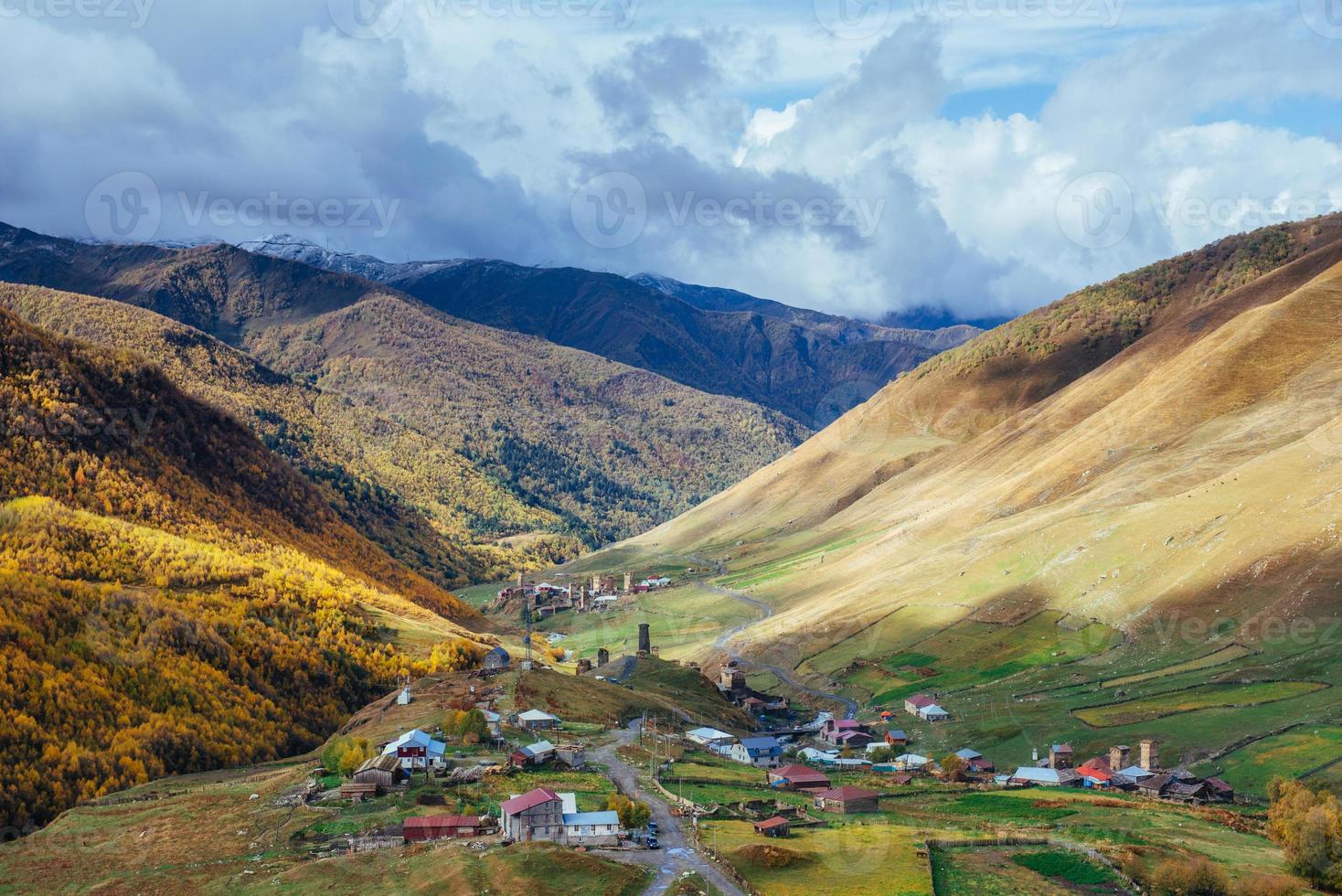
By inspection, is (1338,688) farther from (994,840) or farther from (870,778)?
(994,840)

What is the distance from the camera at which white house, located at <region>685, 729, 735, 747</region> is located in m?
111

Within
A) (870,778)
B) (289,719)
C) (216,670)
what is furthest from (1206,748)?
(216,670)

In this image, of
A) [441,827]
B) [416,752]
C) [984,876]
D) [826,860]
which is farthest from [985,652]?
[441,827]

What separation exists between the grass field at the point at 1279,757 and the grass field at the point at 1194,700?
10246 millimetres

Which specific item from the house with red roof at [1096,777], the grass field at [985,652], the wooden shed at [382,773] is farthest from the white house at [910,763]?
the wooden shed at [382,773]

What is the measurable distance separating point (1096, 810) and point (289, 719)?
74.0m

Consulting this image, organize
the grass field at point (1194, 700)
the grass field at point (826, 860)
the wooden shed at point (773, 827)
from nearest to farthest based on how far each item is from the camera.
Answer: the grass field at point (826, 860) → the wooden shed at point (773, 827) → the grass field at point (1194, 700)

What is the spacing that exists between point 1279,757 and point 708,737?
160ft

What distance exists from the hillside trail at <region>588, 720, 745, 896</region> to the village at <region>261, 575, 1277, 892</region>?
188mm

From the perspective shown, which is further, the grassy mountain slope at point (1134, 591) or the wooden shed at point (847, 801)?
the grassy mountain slope at point (1134, 591)

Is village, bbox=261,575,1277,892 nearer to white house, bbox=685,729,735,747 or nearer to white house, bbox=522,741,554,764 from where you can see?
white house, bbox=522,741,554,764

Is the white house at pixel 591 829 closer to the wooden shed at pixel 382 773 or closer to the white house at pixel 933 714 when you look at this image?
the wooden shed at pixel 382 773

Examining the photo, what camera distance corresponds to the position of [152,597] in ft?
405

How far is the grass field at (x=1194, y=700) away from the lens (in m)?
113
